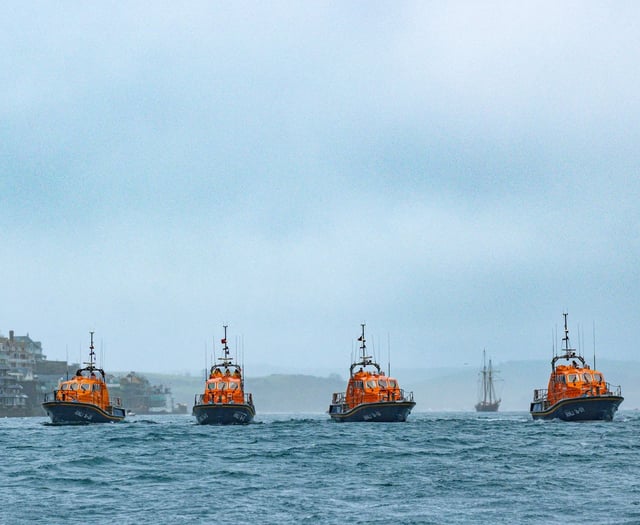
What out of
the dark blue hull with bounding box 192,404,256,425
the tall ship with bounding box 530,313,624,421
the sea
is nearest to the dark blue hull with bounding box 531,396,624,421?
the tall ship with bounding box 530,313,624,421

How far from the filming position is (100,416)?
283ft

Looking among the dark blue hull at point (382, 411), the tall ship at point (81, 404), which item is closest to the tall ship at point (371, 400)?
the dark blue hull at point (382, 411)

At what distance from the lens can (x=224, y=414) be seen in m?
80.8

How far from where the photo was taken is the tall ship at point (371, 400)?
84562mm

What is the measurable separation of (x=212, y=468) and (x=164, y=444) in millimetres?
16239

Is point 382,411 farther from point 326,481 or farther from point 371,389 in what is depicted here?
point 326,481

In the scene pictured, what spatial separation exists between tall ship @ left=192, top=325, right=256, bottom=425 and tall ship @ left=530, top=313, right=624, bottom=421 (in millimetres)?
25543

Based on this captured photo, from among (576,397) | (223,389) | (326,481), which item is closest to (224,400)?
(223,389)

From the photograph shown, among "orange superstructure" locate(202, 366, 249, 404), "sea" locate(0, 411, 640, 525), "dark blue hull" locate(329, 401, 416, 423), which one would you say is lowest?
"sea" locate(0, 411, 640, 525)

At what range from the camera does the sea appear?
1129 inches

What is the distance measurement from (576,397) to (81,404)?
4070 cm

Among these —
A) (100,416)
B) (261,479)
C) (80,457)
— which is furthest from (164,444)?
(100,416)

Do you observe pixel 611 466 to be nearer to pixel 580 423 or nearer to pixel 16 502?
pixel 16 502

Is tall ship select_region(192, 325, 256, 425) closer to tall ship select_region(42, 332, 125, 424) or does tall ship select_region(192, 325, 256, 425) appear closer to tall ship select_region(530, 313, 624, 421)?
tall ship select_region(42, 332, 125, 424)
